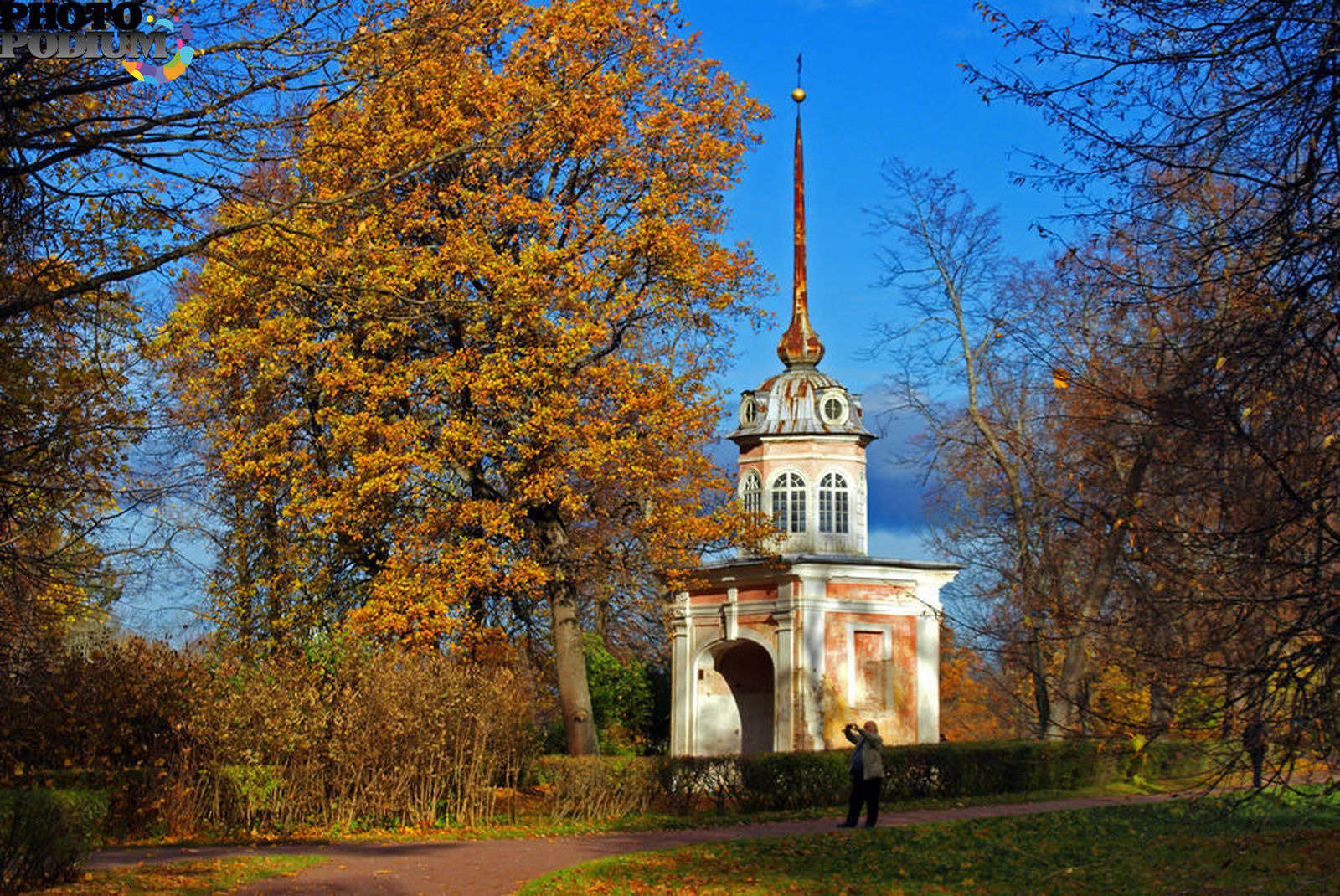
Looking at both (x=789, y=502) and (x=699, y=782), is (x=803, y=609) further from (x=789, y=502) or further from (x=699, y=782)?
(x=699, y=782)

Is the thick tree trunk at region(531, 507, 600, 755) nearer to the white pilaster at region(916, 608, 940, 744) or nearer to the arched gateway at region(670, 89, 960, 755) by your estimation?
the arched gateway at region(670, 89, 960, 755)

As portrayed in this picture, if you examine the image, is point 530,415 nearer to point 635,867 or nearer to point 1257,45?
point 635,867

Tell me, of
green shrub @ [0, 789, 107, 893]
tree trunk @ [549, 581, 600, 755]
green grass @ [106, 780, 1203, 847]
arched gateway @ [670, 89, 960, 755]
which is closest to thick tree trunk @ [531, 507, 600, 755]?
tree trunk @ [549, 581, 600, 755]

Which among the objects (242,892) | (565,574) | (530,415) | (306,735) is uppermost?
(530,415)

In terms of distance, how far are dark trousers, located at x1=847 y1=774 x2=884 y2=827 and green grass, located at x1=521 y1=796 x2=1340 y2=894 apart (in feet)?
3.16

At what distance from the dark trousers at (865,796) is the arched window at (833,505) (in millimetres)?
12136

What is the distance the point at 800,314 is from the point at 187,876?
74.7 feet

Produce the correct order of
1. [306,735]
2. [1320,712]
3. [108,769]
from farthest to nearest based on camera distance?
[306,735] → [108,769] → [1320,712]

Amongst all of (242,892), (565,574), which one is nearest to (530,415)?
(565,574)

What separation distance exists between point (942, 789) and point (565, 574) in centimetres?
787

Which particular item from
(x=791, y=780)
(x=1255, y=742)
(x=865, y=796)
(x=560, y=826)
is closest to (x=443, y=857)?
(x=560, y=826)

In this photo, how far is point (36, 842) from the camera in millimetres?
9938

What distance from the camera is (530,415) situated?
20.4m

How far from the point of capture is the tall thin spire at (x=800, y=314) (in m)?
31.1
